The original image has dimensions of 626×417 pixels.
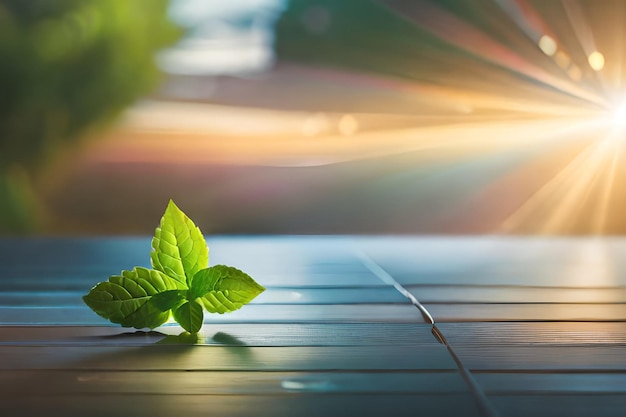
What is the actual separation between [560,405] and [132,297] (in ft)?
1.27

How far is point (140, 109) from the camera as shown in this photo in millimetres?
3572

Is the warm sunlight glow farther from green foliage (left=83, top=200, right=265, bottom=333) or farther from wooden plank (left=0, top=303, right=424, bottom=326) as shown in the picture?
green foliage (left=83, top=200, right=265, bottom=333)

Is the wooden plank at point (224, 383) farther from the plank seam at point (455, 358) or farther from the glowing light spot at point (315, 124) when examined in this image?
the glowing light spot at point (315, 124)

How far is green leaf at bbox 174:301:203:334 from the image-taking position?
0.66m

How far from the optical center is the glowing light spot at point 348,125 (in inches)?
142

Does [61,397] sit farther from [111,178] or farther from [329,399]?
[111,178]

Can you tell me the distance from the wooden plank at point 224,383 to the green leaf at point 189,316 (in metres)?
0.13

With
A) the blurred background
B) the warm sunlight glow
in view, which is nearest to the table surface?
→ the blurred background

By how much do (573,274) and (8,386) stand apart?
108cm

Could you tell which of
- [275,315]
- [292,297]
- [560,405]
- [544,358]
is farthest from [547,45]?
[560,405]

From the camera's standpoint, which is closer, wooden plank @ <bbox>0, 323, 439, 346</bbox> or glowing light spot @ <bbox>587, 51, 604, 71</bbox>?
wooden plank @ <bbox>0, 323, 439, 346</bbox>

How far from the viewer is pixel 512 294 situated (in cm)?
99

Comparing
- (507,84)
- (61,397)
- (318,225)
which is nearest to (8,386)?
(61,397)

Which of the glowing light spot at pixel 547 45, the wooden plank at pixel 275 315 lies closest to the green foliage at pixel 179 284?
the wooden plank at pixel 275 315
